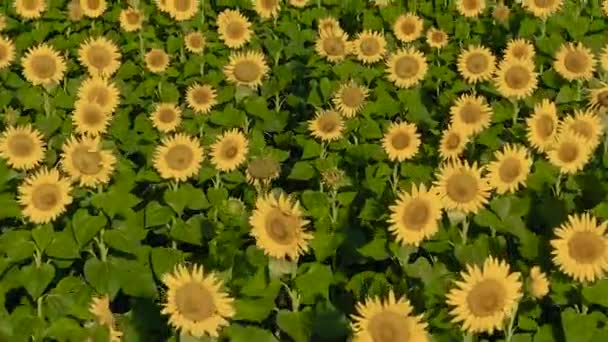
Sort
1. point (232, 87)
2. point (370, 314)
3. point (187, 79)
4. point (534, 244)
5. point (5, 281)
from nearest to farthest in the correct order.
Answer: point (370, 314)
point (534, 244)
point (5, 281)
point (232, 87)
point (187, 79)

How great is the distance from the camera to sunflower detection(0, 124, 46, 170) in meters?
6.88

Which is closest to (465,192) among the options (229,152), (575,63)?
(229,152)

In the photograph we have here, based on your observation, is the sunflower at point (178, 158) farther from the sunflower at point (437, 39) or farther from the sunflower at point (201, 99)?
the sunflower at point (437, 39)

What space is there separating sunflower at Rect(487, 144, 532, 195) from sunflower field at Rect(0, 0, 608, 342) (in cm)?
2

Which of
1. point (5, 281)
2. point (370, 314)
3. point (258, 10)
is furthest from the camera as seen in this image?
point (258, 10)

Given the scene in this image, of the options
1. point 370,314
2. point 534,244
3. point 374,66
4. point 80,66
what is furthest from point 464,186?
point 80,66

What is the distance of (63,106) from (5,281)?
2.62 meters

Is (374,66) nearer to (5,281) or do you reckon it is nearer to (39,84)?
(39,84)

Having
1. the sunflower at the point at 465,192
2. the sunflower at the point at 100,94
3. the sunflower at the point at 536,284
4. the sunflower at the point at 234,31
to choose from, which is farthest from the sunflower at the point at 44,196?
the sunflower at the point at 234,31

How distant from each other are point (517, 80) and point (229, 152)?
2.24 metres

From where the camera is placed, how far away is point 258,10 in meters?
9.95

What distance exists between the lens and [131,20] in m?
9.82

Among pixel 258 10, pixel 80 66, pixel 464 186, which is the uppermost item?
pixel 258 10

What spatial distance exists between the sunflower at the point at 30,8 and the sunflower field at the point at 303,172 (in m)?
0.02
